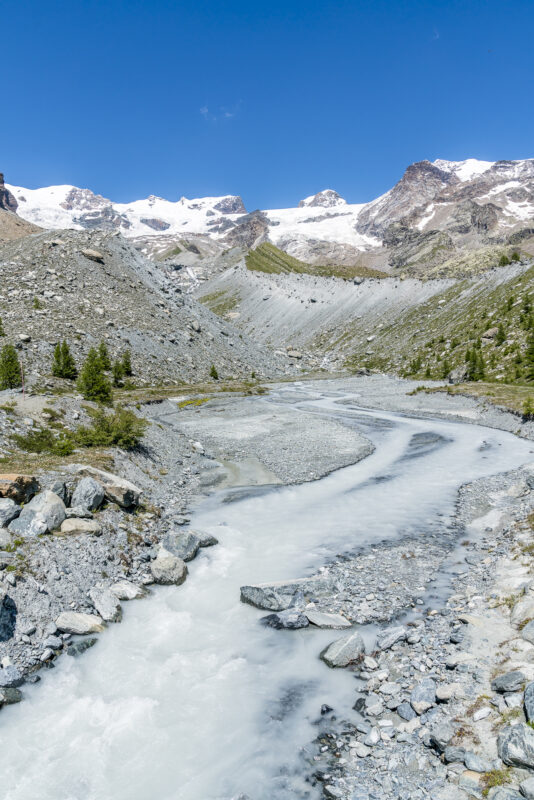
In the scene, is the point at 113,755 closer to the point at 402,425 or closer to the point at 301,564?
the point at 301,564

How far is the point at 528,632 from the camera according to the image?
11227mm

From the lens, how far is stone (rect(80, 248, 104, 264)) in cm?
10281

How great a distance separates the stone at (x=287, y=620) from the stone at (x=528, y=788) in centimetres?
753

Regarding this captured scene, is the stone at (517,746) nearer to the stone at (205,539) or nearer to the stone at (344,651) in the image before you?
the stone at (344,651)

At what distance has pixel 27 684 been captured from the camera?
449 inches

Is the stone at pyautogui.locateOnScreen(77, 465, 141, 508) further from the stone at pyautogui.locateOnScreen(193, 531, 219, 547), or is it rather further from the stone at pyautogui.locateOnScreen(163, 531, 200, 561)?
the stone at pyautogui.locateOnScreen(193, 531, 219, 547)

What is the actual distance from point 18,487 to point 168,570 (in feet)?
22.0

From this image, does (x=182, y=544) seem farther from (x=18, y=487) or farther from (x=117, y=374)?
(x=117, y=374)

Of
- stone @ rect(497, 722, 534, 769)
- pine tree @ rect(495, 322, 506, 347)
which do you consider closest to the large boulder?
stone @ rect(497, 722, 534, 769)

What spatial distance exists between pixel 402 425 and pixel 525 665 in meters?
45.5

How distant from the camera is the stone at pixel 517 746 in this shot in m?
7.61

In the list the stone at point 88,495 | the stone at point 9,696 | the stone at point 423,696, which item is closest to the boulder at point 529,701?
the stone at point 423,696

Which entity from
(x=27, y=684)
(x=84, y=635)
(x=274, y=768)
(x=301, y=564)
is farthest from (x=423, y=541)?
(x=27, y=684)

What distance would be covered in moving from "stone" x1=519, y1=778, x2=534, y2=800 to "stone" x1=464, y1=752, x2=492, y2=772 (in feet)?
2.22
